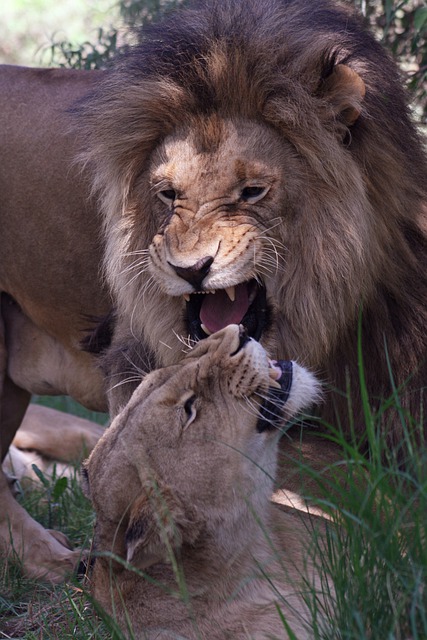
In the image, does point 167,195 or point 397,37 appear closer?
point 167,195

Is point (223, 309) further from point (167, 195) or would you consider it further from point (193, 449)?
point (193, 449)

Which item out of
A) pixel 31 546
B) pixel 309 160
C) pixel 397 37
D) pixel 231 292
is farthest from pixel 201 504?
pixel 397 37

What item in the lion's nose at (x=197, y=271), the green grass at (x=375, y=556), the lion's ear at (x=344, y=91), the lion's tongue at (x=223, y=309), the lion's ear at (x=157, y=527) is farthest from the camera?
the lion's tongue at (x=223, y=309)

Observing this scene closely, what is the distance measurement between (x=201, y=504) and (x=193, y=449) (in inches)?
4.8

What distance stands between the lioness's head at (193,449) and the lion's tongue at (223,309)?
264 mm

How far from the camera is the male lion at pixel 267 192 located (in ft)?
8.96

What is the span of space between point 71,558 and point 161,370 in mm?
1186

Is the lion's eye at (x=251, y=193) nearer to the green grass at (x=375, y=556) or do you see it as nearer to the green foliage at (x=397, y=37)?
the green grass at (x=375, y=556)

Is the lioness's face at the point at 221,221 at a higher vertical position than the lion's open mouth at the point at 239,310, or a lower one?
higher

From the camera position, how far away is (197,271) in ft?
8.46

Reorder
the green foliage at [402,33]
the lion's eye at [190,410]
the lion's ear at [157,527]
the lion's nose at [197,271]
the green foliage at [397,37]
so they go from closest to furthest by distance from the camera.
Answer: the lion's ear at [157,527], the lion's eye at [190,410], the lion's nose at [197,271], the green foliage at [397,37], the green foliage at [402,33]

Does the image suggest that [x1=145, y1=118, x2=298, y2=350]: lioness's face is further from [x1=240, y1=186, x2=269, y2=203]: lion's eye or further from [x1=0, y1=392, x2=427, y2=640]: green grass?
[x1=0, y1=392, x2=427, y2=640]: green grass

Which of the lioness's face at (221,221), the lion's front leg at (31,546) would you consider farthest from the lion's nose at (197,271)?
the lion's front leg at (31,546)

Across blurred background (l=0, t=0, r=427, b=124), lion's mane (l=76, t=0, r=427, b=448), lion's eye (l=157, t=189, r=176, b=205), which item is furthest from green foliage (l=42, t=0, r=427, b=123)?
lion's eye (l=157, t=189, r=176, b=205)
